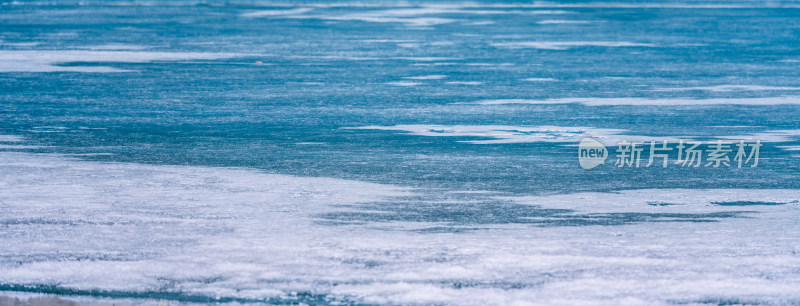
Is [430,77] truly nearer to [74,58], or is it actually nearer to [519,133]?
[519,133]

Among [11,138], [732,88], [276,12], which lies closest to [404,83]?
[732,88]

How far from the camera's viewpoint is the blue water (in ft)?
20.1

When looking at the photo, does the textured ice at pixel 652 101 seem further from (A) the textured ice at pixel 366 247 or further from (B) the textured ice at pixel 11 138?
(B) the textured ice at pixel 11 138

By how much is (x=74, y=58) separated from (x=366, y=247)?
8.94 metres

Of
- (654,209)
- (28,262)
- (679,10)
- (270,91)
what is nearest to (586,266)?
(654,209)

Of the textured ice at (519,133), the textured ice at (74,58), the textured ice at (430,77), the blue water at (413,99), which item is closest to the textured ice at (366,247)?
the blue water at (413,99)

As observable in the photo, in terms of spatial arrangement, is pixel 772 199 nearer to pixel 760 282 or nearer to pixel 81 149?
pixel 760 282

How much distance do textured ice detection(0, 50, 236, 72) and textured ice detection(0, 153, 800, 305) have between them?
19.6 ft

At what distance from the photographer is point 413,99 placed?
954cm

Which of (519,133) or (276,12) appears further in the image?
(276,12)

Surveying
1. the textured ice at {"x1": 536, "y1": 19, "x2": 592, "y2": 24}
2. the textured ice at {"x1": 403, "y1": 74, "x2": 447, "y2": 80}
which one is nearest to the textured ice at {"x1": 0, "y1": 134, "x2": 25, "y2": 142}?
the textured ice at {"x1": 403, "y1": 74, "x2": 447, "y2": 80}

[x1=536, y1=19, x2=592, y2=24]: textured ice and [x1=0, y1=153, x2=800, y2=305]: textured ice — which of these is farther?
[x1=536, y1=19, x2=592, y2=24]: textured ice

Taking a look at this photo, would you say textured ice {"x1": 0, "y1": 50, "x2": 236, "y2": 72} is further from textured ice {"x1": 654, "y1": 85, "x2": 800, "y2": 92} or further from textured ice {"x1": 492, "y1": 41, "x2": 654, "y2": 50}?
textured ice {"x1": 654, "y1": 85, "x2": 800, "y2": 92}

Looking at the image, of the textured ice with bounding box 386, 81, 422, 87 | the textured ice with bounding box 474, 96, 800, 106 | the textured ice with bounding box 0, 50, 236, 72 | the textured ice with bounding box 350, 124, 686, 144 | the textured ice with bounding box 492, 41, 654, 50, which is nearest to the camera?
the textured ice with bounding box 350, 124, 686, 144
